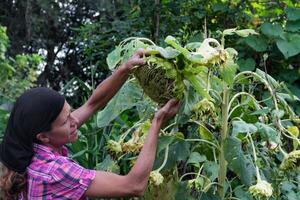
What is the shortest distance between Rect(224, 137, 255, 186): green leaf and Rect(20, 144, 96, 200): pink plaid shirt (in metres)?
0.43

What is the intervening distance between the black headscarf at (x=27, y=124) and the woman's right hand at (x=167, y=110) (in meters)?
0.31

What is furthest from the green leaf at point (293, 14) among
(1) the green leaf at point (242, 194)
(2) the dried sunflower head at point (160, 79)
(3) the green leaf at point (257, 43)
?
(2) the dried sunflower head at point (160, 79)

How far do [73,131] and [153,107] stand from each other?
297mm

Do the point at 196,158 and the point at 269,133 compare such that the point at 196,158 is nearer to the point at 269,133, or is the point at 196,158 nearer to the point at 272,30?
the point at 269,133

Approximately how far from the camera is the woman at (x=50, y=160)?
1786 mm

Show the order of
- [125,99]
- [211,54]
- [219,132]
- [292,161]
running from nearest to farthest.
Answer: [211,54], [292,161], [125,99], [219,132]

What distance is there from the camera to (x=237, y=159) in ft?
6.28

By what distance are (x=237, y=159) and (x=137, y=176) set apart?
345 millimetres

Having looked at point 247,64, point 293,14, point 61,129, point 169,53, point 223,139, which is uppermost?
point 169,53

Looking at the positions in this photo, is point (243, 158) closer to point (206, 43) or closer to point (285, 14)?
point (206, 43)

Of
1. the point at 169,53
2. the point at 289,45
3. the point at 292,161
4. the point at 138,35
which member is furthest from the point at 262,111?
the point at 138,35

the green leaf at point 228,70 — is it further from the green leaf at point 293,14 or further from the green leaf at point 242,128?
the green leaf at point 293,14

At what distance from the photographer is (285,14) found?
4211 millimetres

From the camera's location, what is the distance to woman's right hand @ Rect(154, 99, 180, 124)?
180 cm
